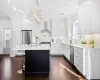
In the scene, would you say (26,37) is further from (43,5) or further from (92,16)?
(92,16)

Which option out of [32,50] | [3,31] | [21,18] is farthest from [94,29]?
[3,31]

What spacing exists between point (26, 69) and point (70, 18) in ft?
20.6

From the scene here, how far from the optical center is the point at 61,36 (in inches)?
485

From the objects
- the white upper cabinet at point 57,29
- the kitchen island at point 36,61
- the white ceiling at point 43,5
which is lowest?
the kitchen island at point 36,61

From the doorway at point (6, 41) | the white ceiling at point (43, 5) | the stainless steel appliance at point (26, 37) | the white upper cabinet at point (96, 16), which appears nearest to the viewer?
the white upper cabinet at point (96, 16)

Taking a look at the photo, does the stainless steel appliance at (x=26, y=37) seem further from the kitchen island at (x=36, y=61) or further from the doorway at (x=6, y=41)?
the kitchen island at (x=36, y=61)

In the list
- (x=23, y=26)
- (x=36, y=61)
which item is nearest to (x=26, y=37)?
(x=23, y=26)

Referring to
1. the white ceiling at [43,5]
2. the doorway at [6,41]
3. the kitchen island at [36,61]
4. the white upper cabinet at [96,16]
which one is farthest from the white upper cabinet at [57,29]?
the white upper cabinet at [96,16]

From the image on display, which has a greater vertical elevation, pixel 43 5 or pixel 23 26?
pixel 43 5

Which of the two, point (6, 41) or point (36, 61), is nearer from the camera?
point (36, 61)

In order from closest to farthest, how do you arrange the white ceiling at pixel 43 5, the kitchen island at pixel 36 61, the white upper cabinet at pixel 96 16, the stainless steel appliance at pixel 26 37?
the white upper cabinet at pixel 96 16
the kitchen island at pixel 36 61
the white ceiling at pixel 43 5
the stainless steel appliance at pixel 26 37

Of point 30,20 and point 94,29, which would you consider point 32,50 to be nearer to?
point 94,29

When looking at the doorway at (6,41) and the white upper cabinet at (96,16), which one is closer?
the white upper cabinet at (96,16)

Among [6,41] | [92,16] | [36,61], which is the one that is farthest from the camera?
[6,41]
